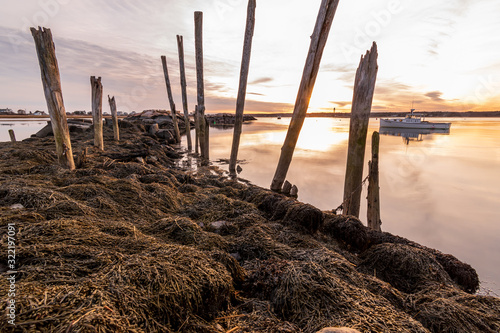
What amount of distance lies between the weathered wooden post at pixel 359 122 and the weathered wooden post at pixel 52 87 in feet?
23.3

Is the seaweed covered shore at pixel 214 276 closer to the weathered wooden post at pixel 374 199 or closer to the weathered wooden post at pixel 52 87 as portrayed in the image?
the weathered wooden post at pixel 374 199

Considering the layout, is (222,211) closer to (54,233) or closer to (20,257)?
(54,233)

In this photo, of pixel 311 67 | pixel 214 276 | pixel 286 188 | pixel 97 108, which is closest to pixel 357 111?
pixel 311 67

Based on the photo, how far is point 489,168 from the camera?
1217cm

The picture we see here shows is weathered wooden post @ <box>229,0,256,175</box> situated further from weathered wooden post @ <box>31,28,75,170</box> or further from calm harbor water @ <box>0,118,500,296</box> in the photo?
weathered wooden post @ <box>31,28,75,170</box>

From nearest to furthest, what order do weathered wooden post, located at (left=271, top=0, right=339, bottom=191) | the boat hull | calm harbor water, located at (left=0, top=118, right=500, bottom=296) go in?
1. calm harbor water, located at (left=0, top=118, right=500, bottom=296)
2. weathered wooden post, located at (left=271, top=0, right=339, bottom=191)
3. the boat hull

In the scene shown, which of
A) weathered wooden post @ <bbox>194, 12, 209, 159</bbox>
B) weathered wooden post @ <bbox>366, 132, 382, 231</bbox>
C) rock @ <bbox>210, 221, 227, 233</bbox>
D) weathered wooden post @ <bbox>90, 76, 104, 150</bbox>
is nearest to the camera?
rock @ <bbox>210, 221, 227, 233</bbox>

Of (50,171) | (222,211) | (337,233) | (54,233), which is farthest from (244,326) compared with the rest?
(50,171)

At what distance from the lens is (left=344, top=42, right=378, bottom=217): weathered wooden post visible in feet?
16.3

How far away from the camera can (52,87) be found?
18.8 feet

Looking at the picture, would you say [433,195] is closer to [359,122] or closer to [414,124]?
[359,122]

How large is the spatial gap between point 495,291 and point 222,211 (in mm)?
4713

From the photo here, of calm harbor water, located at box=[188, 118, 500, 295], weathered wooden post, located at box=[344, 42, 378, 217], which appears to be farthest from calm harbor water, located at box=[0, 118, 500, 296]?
weathered wooden post, located at box=[344, 42, 378, 217]

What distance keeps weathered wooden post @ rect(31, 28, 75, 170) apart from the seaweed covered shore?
219cm
